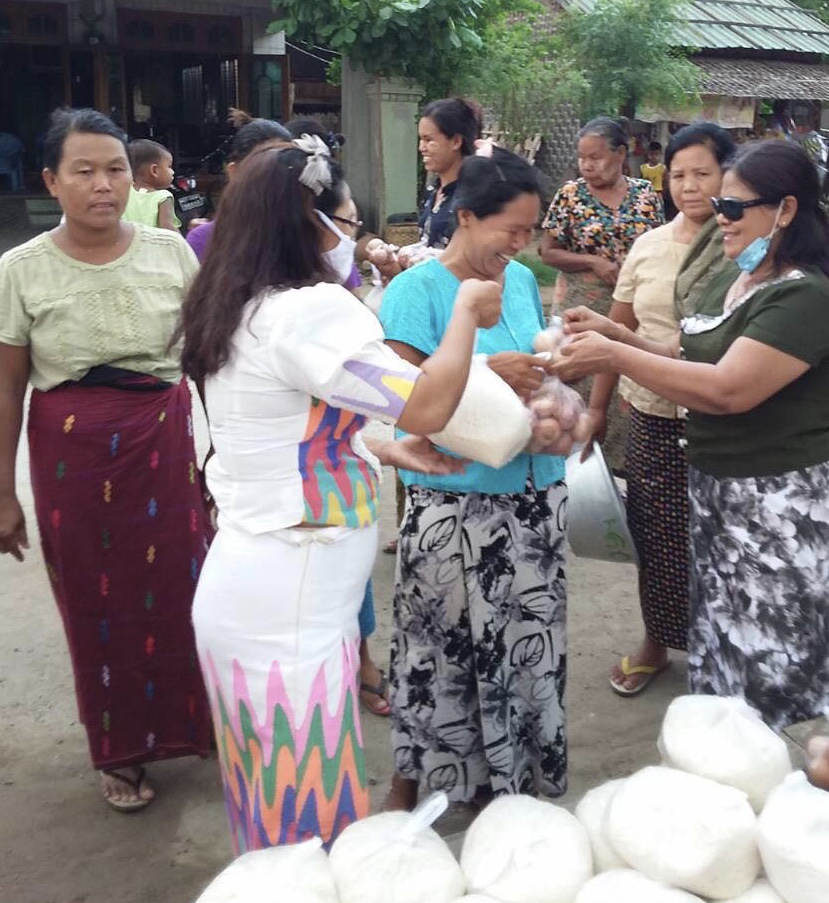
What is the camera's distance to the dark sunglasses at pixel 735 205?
226 cm

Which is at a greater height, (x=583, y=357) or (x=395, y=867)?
(x=583, y=357)

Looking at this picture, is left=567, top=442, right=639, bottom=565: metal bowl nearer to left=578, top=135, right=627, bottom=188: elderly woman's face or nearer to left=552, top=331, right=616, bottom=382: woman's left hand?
left=552, top=331, right=616, bottom=382: woman's left hand

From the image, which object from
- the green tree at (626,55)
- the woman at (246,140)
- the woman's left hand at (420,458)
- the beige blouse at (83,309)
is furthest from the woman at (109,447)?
the green tree at (626,55)

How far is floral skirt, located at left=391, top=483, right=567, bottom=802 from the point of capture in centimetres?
242

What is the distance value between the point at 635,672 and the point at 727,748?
203 centimetres

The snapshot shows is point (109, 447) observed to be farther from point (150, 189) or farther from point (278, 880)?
point (150, 189)

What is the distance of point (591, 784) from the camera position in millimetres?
2910

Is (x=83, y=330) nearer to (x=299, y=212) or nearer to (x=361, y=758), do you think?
(x=299, y=212)

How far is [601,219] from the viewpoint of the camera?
430 cm

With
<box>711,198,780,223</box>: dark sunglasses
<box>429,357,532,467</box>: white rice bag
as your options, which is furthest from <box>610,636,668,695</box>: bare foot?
<box>429,357,532,467</box>: white rice bag

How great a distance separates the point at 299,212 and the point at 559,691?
4.72 ft

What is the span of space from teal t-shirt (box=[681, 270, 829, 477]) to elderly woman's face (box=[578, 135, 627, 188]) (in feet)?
6.37

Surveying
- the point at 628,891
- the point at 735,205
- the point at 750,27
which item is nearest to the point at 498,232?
the point at 735,205

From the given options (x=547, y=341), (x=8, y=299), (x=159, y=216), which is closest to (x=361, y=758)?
(x=547, y=341)
